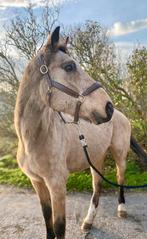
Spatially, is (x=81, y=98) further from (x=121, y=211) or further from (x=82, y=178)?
(x=82, y=178)

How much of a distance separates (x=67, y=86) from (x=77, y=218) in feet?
9.32

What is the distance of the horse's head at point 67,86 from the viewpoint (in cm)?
321

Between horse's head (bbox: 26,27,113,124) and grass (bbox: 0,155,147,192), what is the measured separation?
12.7 feet

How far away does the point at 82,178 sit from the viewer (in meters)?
7.29

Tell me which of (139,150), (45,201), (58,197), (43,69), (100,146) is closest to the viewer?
(43,69)

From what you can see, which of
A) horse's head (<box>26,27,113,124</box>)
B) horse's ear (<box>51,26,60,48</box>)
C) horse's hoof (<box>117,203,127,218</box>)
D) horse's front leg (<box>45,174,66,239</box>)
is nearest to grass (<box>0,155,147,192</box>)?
horse's hoof (<box>117,203,127,218</box>)

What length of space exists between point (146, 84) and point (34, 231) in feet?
15.5

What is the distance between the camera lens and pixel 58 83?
3.28 m

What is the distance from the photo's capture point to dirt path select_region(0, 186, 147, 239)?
15.9ft

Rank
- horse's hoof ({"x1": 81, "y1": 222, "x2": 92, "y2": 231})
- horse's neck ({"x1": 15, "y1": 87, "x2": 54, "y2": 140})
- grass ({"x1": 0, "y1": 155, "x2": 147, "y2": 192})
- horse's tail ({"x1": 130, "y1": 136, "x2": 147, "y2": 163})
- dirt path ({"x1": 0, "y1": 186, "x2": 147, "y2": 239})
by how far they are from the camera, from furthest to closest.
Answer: grass ({"x1": 0, "y1": 155, "x2": 147, "y2": 192}), horse's tail ({"x1": 130, "y1": 136, "x2": 147, "y2": 163}), horse's hoof ({"x1": 81, "y1": 222, "x2": 92, "y2": 231}), dirt path ({"x1": 0, "y1": 186, "x2": 147, "y2": 239}), horse's neck ({"x1": 15, "y1": 87, "x2": 54, "y2": 140})

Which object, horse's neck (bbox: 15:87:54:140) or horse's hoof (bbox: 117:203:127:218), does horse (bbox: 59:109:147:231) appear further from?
horse's neck (bbox: 15:87:54:140)

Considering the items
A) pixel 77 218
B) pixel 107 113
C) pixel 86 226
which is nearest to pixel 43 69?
pixel 107 113

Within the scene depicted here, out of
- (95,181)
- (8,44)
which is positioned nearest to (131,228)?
(95,181)

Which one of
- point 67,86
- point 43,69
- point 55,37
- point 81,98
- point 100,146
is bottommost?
point 100,146
